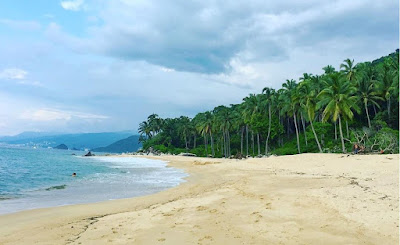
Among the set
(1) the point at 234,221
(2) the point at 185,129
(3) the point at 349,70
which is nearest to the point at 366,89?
(3) the point at 349,70

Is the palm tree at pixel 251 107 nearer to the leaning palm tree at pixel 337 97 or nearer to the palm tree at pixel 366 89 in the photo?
the palm tree at pixel 366 89

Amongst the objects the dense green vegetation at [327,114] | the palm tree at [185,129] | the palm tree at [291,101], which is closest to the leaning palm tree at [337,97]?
the dense green vegetation at [327,114]

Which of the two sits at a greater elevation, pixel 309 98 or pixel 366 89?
pixel 366 89

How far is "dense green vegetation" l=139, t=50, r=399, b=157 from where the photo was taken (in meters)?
35.8

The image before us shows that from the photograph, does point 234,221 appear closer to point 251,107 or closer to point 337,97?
point 337,97

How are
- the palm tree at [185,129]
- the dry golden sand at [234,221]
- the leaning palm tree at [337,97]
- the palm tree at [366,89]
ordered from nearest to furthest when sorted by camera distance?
1. the dry golden sand at [234,221]
2. the leaning palm tree at [337,97]
3. the palm tree at [366,89]
4. the palm tree at [185,129]

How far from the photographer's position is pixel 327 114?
3809 cm

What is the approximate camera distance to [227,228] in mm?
7613

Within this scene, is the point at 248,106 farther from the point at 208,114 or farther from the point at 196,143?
the point at 196,143

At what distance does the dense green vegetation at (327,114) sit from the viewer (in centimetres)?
3584

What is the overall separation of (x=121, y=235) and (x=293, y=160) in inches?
973

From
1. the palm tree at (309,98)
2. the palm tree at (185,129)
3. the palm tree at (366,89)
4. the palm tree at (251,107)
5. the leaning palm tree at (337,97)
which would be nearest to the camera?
the leaning palm tree at (337,97)

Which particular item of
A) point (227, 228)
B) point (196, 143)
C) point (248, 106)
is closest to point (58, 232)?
point (227, 228)

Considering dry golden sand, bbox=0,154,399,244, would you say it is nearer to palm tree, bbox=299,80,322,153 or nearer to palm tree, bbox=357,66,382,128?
palm tree, bbox=299,80,322,153
